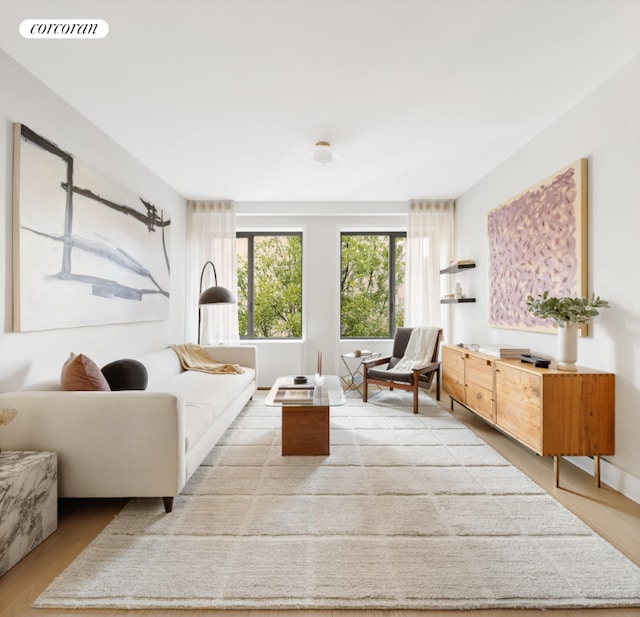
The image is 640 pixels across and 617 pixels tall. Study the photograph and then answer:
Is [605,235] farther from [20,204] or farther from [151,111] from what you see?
[20,204]

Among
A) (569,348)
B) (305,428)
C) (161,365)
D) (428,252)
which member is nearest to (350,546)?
(305,428)

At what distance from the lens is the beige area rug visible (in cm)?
144

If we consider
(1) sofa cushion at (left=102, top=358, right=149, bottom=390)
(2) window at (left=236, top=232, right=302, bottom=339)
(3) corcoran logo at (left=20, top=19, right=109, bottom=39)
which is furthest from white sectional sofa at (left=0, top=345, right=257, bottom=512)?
(2) window at (left=236, top=232, right=302, bottom=339)

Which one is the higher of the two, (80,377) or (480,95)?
(480,95)

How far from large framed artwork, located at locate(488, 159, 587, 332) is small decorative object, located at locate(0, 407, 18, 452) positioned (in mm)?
3490

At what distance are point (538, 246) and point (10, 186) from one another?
369 cm

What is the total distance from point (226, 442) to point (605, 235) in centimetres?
312

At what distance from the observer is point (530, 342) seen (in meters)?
3.12

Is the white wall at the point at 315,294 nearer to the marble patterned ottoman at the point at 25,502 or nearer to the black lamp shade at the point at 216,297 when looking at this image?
the black lamp shade at the point at 216,297

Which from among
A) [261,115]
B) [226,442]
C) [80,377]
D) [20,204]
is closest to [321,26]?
[261,115]

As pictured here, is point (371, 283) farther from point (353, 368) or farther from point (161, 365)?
point (161, 365)

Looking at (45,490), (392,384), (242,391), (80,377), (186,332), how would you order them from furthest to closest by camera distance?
(186,332) < (392,384) < (242,391) < (80,377) < (45,490)

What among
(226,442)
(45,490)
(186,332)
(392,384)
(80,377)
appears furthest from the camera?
(186,332)

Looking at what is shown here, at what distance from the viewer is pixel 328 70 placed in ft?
7.19
